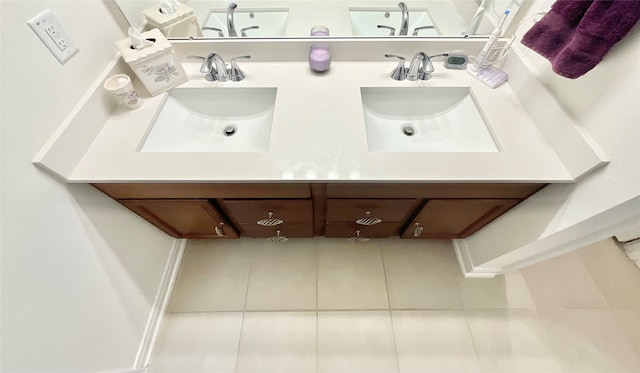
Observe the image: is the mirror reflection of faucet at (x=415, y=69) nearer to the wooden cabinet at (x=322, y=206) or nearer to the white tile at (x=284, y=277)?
the wooden cabinet at (x=322, y=206)

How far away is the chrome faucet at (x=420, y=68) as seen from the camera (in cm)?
98

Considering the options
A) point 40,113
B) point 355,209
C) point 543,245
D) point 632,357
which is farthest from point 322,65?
point 632,357

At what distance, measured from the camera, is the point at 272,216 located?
1.02 m

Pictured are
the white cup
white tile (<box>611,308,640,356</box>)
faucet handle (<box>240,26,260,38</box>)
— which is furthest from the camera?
white tile (<box>611,308,640,356</box>)

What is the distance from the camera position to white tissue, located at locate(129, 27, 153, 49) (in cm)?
87

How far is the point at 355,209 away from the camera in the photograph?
0.98 m

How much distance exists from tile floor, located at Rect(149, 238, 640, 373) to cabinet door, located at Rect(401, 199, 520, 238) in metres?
0.32

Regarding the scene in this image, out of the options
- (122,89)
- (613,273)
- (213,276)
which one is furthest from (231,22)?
(613,273)

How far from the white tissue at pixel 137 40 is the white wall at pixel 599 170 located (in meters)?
1.28

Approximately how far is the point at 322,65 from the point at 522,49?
27.5 inches

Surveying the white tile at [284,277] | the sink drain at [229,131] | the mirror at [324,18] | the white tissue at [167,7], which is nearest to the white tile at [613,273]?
the mirror at [324,18]

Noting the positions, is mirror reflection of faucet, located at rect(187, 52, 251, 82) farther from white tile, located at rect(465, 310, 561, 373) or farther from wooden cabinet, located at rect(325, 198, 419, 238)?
white tile, located at rect(465, 310, 561, 373)

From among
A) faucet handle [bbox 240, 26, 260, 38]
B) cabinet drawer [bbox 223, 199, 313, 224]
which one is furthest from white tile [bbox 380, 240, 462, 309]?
faucet handle [bbox 240, 26, 260, 38]

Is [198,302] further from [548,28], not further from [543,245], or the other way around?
[548,28]
